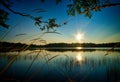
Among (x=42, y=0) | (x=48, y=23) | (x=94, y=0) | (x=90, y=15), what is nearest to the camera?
(x=48, y=23)

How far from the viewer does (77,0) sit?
492cm

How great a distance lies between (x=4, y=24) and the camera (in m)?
5.66

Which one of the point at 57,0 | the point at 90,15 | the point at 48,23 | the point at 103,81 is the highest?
the point at 57,0

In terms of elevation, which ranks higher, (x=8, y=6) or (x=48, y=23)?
(x=8, y=6)

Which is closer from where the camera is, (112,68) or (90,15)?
(90,15)

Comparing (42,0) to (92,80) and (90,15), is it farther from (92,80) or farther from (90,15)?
(92,80)

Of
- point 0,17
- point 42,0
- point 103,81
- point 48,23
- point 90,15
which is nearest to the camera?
point 48,23

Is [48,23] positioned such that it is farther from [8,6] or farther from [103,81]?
[103,81]

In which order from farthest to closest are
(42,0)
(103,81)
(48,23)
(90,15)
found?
(103,81) → (90,15) → (42,0) → (48,23)

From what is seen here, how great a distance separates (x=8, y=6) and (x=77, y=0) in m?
1.82

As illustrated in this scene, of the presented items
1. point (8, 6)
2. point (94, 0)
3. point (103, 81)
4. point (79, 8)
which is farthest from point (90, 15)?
point (103, 81)

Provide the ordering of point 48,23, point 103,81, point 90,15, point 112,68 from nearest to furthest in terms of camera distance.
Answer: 1. point 48,23
2. point 90,15
3. point 103,81
4. point 112,68

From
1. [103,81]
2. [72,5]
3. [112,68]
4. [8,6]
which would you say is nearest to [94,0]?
[72,5]

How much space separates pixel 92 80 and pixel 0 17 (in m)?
10.1
